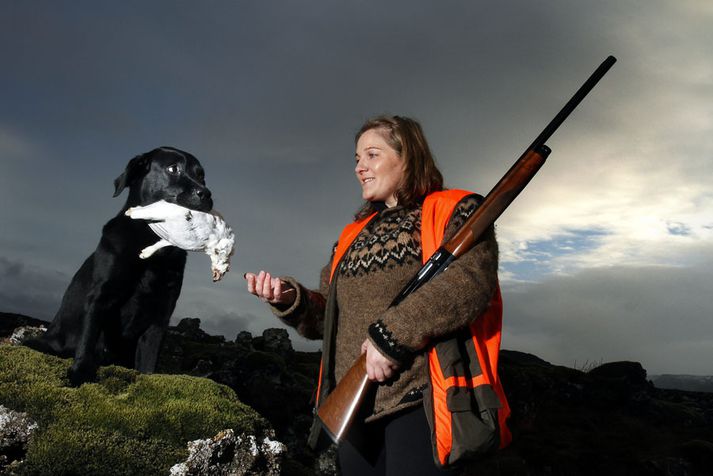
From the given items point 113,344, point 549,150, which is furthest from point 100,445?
point 549,150

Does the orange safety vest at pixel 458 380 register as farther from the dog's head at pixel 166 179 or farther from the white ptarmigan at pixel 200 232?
the dog's head at pixel 166 179

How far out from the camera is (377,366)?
3381 mm

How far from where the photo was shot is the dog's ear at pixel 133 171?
18.2 feet

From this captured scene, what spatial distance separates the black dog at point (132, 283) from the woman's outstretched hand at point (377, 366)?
2543 millimetres

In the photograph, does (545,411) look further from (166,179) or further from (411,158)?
(411,158)

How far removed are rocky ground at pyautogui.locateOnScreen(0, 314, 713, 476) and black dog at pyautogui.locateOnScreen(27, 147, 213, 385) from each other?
2.28 m

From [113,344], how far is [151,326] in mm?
388

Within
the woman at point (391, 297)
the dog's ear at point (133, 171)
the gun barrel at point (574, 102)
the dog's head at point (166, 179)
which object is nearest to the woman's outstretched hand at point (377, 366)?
the woman at point (391, 297)

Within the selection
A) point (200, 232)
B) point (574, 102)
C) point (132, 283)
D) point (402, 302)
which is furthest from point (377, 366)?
point (132, 283)

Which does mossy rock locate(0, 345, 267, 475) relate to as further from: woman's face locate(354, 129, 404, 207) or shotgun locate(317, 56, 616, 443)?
woman's face locate(354, 129, 404, 207)

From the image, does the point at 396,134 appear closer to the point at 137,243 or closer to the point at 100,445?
the point at 137,243

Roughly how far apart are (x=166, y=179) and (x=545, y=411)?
56.6 feet

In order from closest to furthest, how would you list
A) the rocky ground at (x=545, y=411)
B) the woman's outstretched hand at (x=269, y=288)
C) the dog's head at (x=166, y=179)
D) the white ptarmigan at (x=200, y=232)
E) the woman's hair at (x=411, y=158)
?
the woman's hair at (x=411, y=158)
the woman's outstretched hand at (x=269, y=288)
the white ptarmigan at (x=200, y=232)
the dog's head at (x=166, y=179)
the rocky ground at (x=545, y=411)

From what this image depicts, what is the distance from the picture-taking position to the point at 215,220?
5262 millimetres
